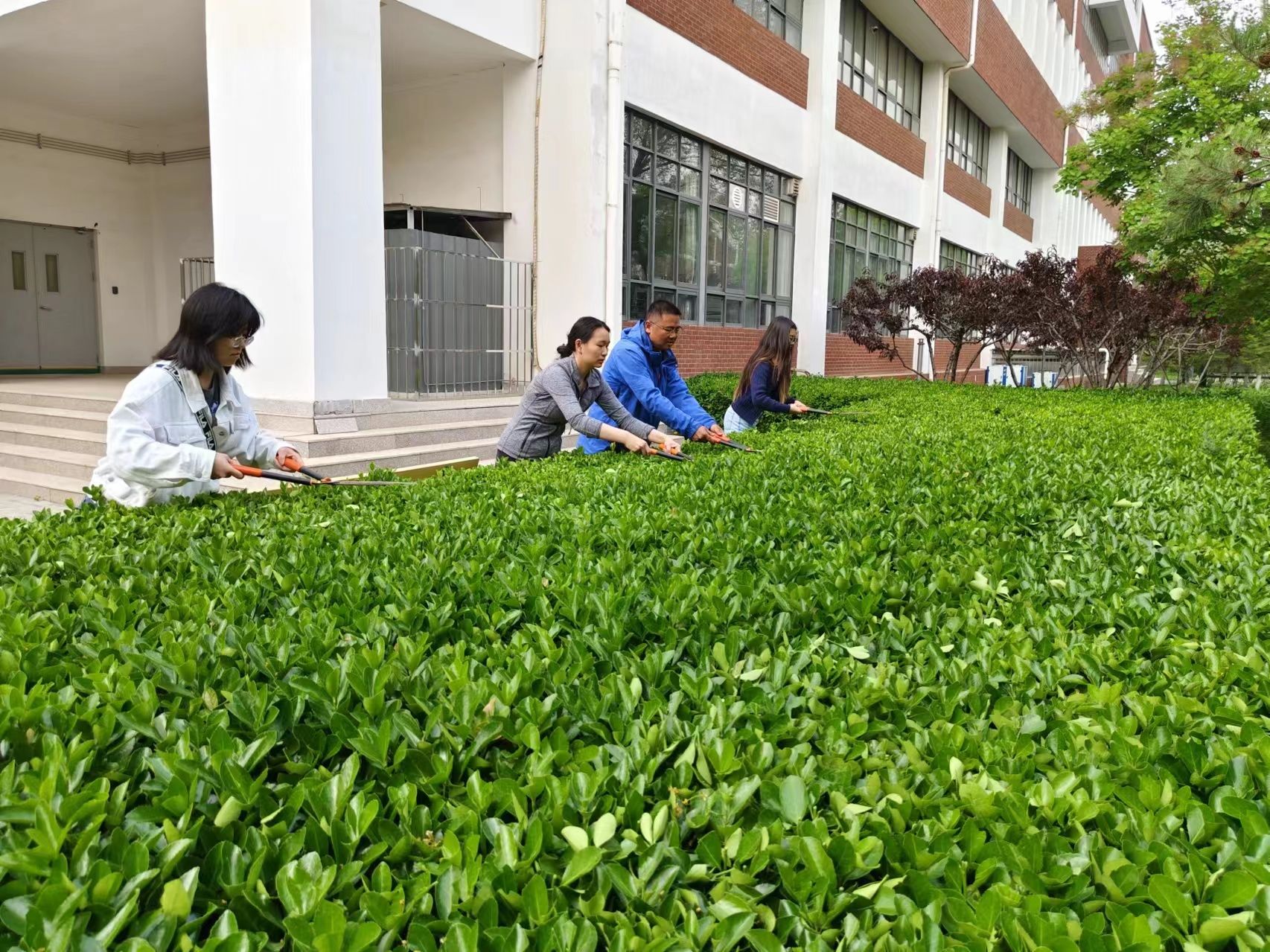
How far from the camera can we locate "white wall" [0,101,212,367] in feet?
50.0

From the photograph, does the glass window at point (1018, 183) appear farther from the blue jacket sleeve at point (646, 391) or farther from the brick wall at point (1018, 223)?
the blue jacket sleeve at point (646, 391)

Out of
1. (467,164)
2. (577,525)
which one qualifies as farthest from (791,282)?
(577,525)

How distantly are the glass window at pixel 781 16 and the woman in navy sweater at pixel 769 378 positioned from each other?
1051 centimetres

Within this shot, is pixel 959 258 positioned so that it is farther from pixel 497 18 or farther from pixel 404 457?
pixel 404 457

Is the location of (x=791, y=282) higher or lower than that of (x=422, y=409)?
higher

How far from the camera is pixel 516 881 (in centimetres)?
139

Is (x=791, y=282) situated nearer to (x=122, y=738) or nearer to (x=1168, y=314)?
(x=1168, y=314)

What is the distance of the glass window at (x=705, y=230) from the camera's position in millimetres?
14336

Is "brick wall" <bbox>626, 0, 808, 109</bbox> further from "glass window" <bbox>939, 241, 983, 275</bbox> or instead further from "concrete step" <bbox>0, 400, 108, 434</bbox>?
"glass window" <bbox>939, 241, 983, 275</bbox>

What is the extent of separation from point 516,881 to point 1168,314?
17.5 meters

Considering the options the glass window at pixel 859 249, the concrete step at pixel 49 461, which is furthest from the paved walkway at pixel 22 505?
the glass window at pixel 859 249

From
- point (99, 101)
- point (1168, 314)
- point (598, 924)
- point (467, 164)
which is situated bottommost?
point (598, 924)

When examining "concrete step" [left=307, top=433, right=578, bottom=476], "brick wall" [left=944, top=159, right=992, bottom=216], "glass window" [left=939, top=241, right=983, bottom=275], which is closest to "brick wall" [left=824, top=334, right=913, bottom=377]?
"glass window" [left=939, top=241, right=983, bottom=275]

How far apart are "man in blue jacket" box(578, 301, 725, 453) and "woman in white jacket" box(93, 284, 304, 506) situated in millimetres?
2678
